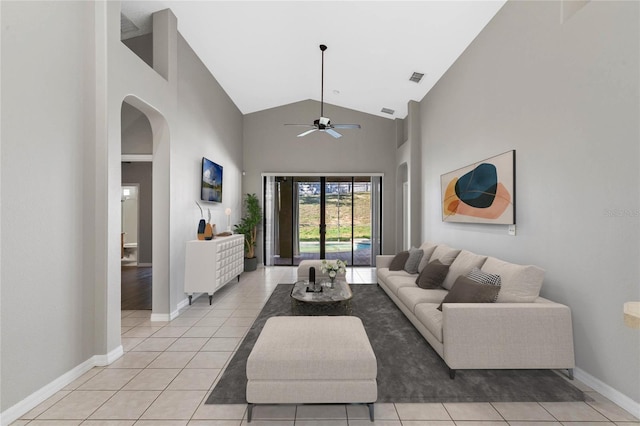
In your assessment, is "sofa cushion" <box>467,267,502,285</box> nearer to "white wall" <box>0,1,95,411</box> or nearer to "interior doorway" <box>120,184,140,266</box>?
→ "white wall" <box>0,1,95,411</box>

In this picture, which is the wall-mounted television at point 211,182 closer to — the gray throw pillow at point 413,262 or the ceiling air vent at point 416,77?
the gray throw pillow at point 413,262

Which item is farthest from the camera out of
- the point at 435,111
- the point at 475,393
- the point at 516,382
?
the point at 435,111

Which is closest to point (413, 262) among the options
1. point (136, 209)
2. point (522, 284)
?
point (522, 284)

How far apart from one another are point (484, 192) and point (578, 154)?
1243 millimetres

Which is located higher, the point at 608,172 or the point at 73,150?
the point at 73,150

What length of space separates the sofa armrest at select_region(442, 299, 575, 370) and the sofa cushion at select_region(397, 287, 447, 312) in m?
0.82

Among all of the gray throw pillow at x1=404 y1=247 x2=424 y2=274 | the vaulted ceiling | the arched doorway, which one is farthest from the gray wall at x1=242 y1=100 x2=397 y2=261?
the arched doorway

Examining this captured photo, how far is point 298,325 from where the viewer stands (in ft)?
7.45

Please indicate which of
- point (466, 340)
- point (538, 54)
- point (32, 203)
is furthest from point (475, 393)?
point (32, 203)

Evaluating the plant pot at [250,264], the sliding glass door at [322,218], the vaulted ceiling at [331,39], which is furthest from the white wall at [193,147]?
the sliding glass door at [322,218]

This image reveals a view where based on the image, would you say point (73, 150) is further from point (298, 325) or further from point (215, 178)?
point (215, 178)

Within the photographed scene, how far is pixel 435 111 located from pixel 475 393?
14.7 ft

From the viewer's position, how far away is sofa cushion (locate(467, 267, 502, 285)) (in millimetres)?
2668

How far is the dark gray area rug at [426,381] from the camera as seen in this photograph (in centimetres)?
209
